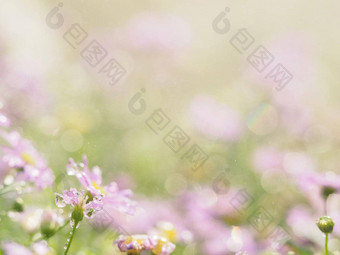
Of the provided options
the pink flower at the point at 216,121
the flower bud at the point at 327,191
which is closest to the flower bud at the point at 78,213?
the flower bud at the point at 327,191

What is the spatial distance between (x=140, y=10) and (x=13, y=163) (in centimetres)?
262

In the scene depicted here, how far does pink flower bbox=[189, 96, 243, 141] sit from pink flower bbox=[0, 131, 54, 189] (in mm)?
1093

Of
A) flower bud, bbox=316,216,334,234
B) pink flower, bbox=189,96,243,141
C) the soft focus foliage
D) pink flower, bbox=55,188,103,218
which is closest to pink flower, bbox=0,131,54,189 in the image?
the soft focus foliage

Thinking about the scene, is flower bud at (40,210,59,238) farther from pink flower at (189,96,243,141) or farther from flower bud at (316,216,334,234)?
pink flower at (189,96,243,141)

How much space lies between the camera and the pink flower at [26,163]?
3.12 feet

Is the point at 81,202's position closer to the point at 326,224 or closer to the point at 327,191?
the point at 326,224

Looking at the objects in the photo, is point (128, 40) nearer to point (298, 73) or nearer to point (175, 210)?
point (298, 73)

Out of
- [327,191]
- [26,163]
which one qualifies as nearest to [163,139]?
[327,191]

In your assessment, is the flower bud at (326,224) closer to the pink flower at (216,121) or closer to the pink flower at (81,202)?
the pink flower at (81,202)

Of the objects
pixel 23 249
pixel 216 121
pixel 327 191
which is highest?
pixel 216 121

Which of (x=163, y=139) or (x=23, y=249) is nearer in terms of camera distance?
(x=23, y=249)

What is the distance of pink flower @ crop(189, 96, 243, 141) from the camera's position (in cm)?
209

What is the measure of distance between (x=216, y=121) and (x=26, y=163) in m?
1.21

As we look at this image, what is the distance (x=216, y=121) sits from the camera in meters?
2.13
